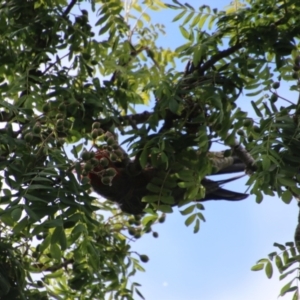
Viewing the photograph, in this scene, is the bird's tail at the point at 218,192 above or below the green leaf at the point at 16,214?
above

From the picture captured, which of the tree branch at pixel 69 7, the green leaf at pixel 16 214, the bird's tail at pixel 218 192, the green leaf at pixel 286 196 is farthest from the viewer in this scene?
the tree branch at pixel 69 7

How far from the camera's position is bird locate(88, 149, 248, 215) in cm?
376

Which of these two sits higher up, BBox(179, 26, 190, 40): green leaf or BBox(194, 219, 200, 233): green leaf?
BBox(179, 26, 190, 40): green leaf

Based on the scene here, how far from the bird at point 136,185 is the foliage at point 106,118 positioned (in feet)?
0.52

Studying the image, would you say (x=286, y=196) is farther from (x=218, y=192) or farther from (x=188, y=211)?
(x=218, y=192)

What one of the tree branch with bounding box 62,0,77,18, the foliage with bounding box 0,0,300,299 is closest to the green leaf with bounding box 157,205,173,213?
the foliage with bounding box 0,0,300,299

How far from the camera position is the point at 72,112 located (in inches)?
142

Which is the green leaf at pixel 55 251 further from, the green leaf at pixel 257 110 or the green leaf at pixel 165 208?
the green leaf at pixel 257 110

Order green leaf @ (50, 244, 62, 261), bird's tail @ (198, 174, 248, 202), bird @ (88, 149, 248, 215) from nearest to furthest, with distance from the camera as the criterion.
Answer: green leaf @ (50, 244, 62, 261) → bird @ (88, 149, 248, 215) → bird's tail @ (198, 174, 248, 202)

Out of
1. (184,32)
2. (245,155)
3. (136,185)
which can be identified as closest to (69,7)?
(184,32)

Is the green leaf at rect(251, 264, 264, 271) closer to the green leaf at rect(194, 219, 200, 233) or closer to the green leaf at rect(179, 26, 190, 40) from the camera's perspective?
the green leaf at rect(194, 219, 200, 233)

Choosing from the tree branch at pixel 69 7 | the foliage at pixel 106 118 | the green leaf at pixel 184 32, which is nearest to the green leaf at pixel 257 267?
the foliage at pixel 106 118

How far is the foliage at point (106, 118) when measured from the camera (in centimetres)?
307

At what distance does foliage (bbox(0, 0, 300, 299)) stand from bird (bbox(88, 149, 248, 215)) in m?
0.16
